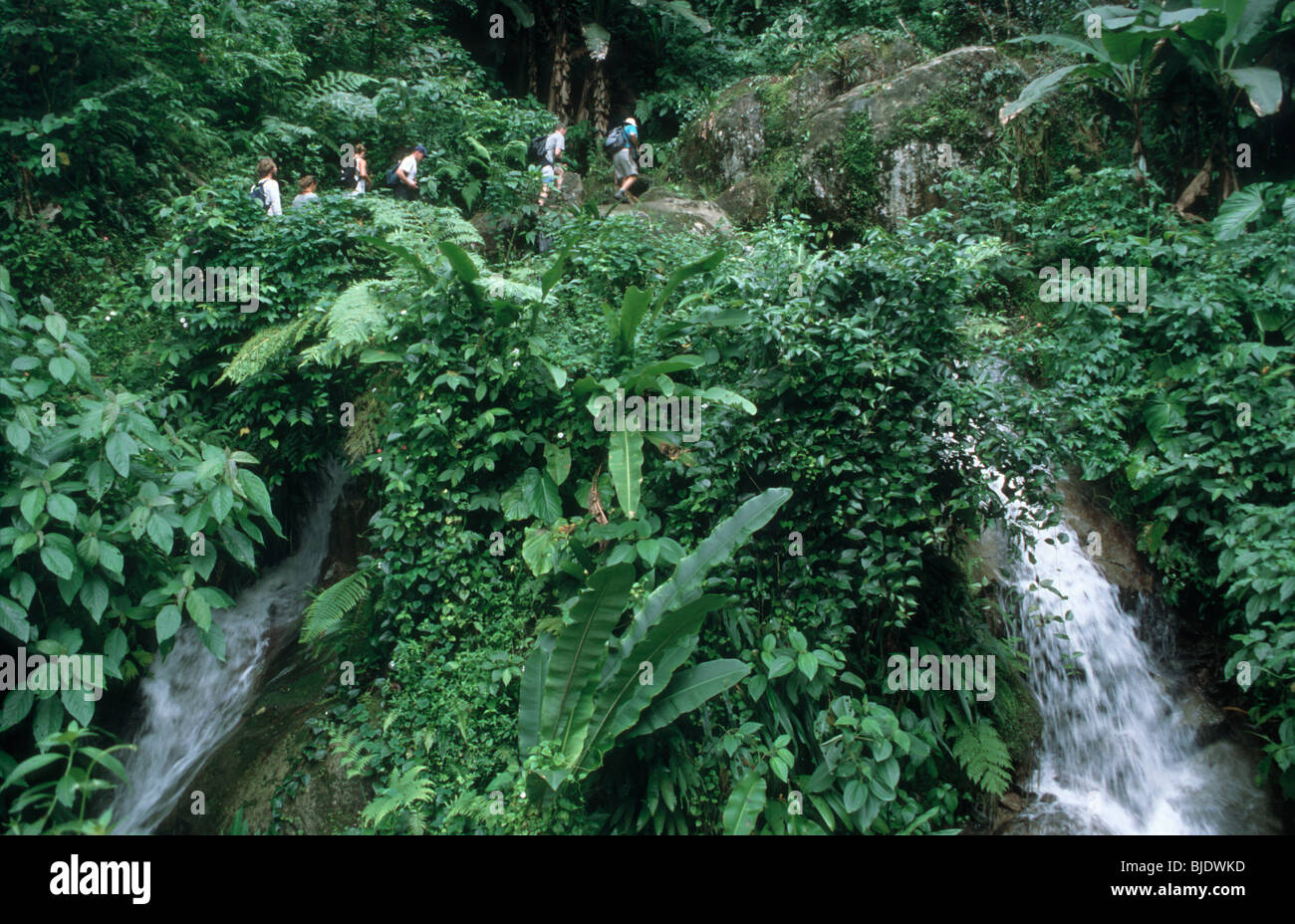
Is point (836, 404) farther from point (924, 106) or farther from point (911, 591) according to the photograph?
point (924, 106)

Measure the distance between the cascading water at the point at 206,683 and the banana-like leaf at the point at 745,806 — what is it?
3584 millimetres

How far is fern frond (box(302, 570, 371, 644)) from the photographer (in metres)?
5.23

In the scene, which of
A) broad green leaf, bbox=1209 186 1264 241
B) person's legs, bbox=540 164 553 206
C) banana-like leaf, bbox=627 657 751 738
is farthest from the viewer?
person's legs, bbox=540 164 553 206

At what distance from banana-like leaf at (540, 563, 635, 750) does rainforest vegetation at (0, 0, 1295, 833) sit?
0.06 ft

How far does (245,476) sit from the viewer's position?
4.44m

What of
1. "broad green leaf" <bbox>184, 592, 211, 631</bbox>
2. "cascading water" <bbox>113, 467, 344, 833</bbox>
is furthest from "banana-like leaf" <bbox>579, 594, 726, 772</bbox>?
"cascading water" <bbox>113, 467, 344, 833</bbox>

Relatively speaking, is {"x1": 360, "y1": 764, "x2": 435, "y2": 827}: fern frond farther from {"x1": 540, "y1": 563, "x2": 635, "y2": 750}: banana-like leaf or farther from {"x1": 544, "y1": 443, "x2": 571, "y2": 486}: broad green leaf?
{"x1": 544, "y1": 443, "x2": 571, "y2": 486}: broad green leaf

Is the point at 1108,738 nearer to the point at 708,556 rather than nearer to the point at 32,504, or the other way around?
the point at 708,556

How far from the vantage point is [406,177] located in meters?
8.66

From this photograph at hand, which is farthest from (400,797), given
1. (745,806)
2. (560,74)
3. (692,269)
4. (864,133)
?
(560,74)

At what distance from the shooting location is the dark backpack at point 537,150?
9.96 metres

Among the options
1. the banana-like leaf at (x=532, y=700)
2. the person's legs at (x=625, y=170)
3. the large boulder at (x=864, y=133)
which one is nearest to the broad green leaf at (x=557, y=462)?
the banana-like leaf at (x=532, y=700)

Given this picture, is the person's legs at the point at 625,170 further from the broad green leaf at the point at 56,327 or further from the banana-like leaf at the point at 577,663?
the banana-like leaf at the point at 577,663
